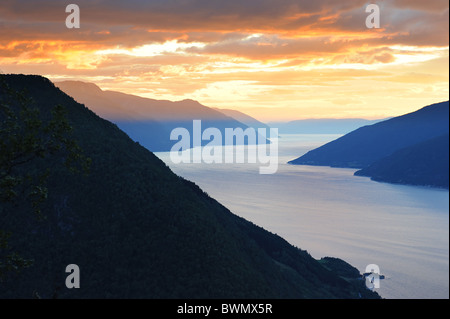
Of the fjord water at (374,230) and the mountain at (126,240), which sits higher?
the mountain at (126,240)

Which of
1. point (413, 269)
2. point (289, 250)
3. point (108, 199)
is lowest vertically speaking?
point (413, 269)

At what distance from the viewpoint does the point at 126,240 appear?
47.5 m

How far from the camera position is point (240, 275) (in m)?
47.7

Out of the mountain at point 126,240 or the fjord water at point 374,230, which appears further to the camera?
the fjord water at point 374,230

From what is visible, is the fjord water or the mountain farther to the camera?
the fjord water

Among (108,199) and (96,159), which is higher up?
(96,159)

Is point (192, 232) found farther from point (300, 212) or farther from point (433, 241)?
point (300, 212)

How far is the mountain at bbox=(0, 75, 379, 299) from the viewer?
43.5m

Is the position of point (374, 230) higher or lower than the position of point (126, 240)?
lower

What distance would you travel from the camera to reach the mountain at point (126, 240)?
4353 centimetres

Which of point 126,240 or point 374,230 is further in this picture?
point 374,230

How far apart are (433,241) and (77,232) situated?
100596 mm
